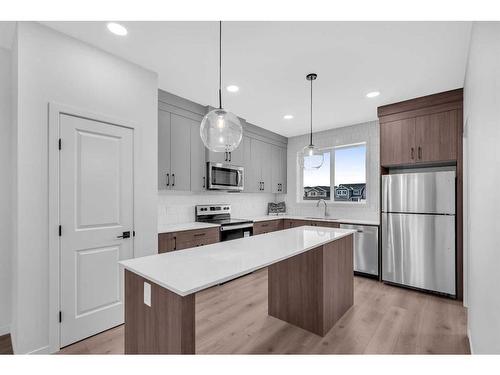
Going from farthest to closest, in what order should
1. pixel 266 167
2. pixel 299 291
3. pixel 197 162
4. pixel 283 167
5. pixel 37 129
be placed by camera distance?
pixel 283 167 < pixel 266 167 < pixel 197 162 < pixel 299 291 < pixel 37 129

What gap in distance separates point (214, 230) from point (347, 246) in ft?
5.75

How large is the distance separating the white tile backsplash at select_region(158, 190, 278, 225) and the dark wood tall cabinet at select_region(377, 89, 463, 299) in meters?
2.44

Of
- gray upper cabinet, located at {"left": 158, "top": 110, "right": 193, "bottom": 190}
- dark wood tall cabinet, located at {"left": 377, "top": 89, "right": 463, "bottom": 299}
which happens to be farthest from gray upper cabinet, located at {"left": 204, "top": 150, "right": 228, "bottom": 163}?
dark wood tall cabinet, located at {"left": 377, "top": 89, "right": 463, "bottom": 299}

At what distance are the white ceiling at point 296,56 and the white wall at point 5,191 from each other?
2.61ft

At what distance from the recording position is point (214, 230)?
3.48 metres

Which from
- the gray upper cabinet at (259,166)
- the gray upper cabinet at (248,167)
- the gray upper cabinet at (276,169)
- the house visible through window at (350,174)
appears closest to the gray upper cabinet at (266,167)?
the gray upper cabinet at (259,166)

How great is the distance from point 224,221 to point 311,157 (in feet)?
6.09

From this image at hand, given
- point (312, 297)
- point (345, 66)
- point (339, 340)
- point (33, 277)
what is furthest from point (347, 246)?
point (33, 277)

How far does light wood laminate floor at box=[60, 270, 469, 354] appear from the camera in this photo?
202 centimetres

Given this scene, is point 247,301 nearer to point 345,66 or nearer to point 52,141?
point 52,141

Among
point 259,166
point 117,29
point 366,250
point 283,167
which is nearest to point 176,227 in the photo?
point 259,166

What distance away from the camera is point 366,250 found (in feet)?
12.2

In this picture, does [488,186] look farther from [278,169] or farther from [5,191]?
[278,169]

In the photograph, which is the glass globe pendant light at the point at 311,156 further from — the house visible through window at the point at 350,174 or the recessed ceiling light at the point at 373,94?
the house visible through window at the point at 350,174
